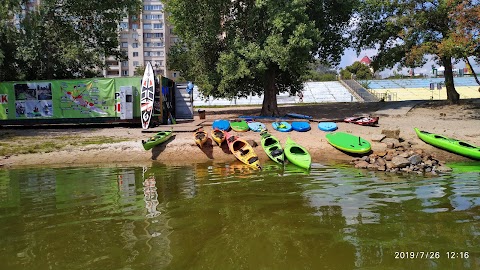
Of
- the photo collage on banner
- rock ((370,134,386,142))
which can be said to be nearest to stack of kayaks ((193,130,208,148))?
rock ((370,134,386,142))

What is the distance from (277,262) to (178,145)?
10.7 metres

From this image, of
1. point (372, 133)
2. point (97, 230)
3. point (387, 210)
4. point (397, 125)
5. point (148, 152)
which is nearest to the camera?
point (97, 230)

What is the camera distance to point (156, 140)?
14766 millimetres

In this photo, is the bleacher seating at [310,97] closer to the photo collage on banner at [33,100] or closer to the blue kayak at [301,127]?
the photo collage on banner at [33,100]

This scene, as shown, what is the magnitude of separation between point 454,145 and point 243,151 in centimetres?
784

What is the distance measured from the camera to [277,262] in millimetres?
5125

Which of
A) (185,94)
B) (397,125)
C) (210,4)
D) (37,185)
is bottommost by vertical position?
(37,185)

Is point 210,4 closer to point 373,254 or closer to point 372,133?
point 372,133

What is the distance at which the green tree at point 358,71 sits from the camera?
67688 millimetres

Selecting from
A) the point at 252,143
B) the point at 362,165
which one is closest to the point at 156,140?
the point at 252,143

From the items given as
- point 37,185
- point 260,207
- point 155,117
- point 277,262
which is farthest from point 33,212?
point 155,117

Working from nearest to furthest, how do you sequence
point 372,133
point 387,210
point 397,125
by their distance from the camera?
point 387,210
point 372,133
point 397,125

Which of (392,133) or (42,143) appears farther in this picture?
(42,143)
